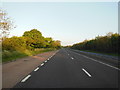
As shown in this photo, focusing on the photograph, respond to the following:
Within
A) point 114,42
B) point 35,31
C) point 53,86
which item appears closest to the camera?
point 53,86

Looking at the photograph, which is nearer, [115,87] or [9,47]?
[115,87]

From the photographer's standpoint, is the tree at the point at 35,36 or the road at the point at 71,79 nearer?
the road at the point at 71,79

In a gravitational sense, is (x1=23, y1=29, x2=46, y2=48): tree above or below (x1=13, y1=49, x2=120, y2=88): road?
above

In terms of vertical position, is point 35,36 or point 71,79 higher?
point 35,36

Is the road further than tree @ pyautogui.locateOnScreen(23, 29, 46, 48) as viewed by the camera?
No

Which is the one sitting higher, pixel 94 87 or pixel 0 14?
pixel 0 14

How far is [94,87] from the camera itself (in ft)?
16.5

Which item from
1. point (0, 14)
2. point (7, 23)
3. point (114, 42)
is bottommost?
point (114, 42)

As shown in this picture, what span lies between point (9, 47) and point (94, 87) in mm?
22618

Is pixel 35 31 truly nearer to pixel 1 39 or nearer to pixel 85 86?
pixel 1 39

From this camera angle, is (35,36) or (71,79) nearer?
(71,79)

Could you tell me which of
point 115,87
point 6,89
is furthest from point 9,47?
point 115,87

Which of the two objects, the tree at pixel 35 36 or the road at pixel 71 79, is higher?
the tree at pixel 35 36

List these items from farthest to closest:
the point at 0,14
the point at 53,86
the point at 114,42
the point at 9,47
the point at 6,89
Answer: the point at 114,42
the point at 9,47
the point at 0,14
the point at 53,86
the point at 6,89
